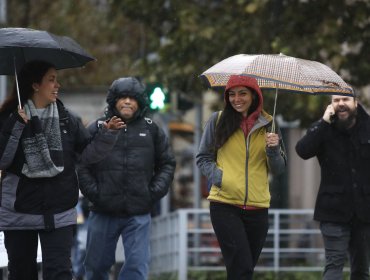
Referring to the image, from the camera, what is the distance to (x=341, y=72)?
16781 millimetres

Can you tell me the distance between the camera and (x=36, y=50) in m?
8.76

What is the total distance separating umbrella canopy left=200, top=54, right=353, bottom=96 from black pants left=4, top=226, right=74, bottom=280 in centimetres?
182

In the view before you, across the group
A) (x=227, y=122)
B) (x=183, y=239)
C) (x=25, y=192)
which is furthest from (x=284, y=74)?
(x=183, y=239)

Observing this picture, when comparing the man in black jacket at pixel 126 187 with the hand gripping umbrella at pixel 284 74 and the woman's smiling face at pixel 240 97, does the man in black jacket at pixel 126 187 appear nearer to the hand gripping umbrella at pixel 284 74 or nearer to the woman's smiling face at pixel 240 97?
the hand gripping umbrella at pixel 284 74

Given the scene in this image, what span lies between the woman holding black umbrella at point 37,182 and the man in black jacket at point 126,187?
1.37 metres

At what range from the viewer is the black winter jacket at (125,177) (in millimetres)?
9547

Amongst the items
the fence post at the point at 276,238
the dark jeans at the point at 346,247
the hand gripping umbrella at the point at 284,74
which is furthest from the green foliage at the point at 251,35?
the hand gripping umbrella at the point at 284,74

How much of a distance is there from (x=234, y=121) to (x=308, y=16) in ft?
25.4

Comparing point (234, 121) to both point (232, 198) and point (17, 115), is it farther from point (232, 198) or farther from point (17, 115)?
point (17, 115)

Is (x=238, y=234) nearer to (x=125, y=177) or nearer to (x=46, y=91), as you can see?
(x=125, y=177)

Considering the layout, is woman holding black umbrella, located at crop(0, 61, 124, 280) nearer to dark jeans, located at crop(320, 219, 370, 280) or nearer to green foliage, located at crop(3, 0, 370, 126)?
dark jeans, located at crop(320, 219, 370, 280)

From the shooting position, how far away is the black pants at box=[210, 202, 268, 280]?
870 cm

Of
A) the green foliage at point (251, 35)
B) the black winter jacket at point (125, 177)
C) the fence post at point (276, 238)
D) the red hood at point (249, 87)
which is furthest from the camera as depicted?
the green foliage at point (251, 35)

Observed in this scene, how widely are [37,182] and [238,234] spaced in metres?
1.64
